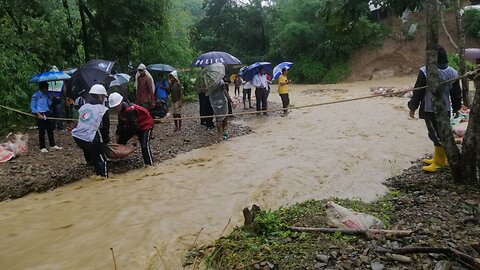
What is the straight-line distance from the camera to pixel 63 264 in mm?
3992

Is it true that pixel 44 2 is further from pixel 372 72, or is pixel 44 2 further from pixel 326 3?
pixel 372 72

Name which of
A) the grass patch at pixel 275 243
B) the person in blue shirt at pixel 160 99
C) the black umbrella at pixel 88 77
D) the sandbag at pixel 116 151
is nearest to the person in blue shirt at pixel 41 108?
the black umbrella at pixel 88 77

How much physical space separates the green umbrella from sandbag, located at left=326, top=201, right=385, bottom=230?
5.56 m

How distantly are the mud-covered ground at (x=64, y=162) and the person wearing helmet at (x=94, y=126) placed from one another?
0.69m

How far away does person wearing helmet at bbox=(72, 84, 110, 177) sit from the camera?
20.7ft

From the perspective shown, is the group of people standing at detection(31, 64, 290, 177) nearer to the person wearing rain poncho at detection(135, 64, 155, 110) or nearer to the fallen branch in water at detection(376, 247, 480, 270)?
the person wearing rain poncho at detection(135, 64, 155, 110)

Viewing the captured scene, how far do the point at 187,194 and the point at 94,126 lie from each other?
1.81m

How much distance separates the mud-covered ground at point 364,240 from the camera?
328 cm

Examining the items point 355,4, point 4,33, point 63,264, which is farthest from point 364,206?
point 4,33

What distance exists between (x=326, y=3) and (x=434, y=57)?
1.44 m

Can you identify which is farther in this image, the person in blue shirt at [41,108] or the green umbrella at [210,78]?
the green umbrella at [210,78]

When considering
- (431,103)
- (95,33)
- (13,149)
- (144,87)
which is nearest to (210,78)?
(144,87)

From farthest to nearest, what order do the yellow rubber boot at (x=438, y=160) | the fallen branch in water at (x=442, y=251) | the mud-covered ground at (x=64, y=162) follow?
the mud-covered ground at (x=64, y=162)
the yellow rubber boot at (x=438, y=160)
the fallen branch in water at (x=442, y=251)

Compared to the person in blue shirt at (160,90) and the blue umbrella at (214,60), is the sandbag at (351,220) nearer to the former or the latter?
the blue umbrella at (214,60)
